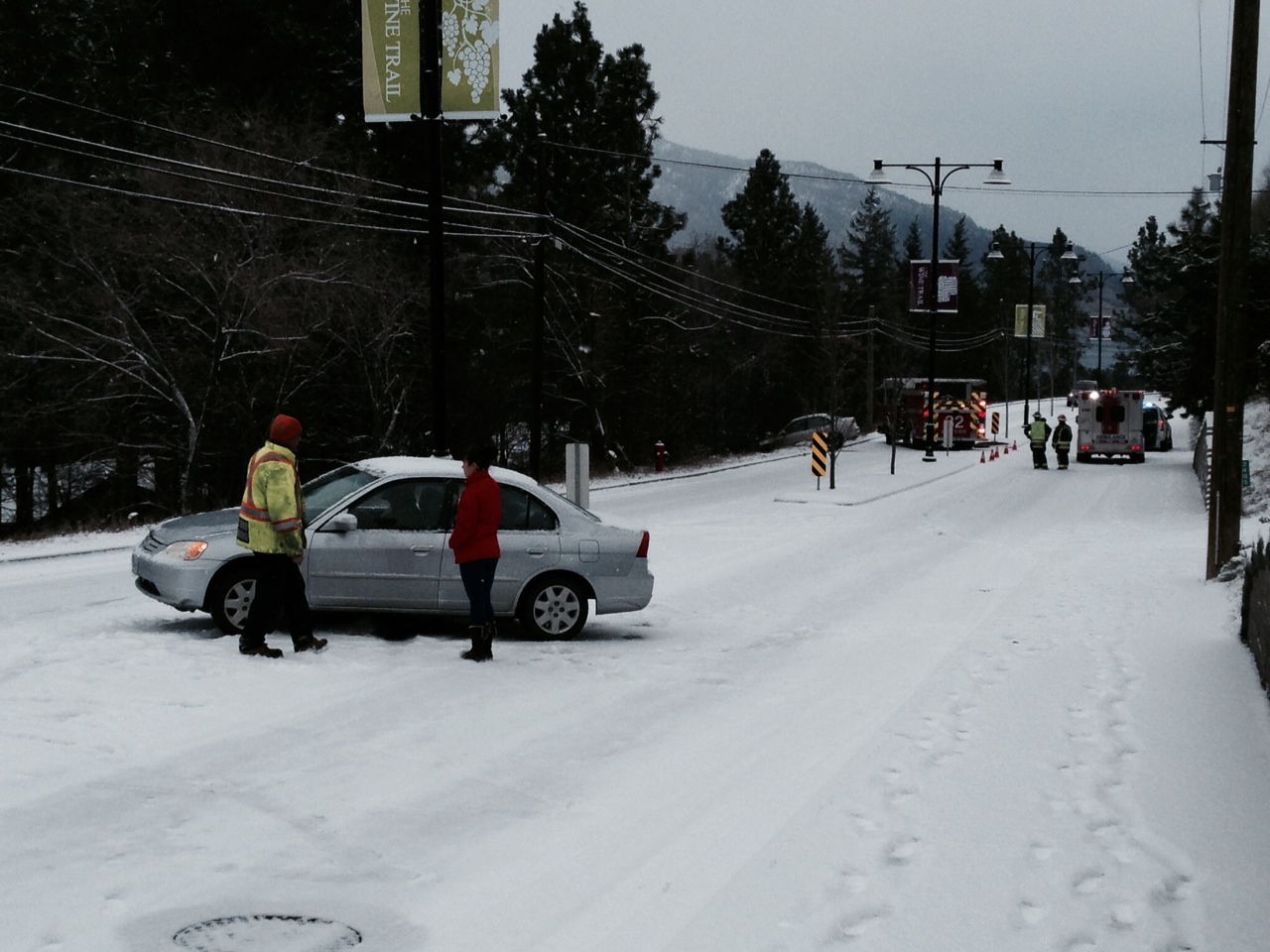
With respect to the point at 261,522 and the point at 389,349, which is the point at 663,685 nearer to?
the point at 261,522

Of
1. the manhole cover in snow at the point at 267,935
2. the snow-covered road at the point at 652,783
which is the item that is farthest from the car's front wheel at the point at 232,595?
the manhole cover in snow at the point at 267,935

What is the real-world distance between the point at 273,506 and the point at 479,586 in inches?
66.9

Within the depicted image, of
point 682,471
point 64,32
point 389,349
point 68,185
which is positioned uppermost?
point 64,32

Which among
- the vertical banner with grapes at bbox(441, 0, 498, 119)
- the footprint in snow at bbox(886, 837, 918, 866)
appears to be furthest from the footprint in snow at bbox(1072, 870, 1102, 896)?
the vertical banner with grapes at bbox(441, 0, 498, 119)

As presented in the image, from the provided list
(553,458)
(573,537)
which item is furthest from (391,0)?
(553,458)

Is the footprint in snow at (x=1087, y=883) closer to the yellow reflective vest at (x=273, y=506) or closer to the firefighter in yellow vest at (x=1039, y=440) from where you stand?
the yellow reflective vest at (x=273, y=506)

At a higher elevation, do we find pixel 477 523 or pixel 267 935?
pixel 477 523

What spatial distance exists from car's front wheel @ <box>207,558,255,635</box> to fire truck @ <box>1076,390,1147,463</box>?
141 ft

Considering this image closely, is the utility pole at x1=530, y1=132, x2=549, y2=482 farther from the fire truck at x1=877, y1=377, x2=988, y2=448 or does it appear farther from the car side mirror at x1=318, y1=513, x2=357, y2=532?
the fire truck at x1=877, y1=377, x2=988, y2=448

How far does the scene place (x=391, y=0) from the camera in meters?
19.7

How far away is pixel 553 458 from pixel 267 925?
140 ft

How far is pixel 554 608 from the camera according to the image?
12750 mm

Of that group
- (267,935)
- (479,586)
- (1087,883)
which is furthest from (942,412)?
(267,935)

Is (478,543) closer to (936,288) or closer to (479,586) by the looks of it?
(479,586)
